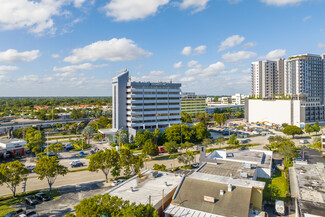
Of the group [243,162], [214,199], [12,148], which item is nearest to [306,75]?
[243,162]

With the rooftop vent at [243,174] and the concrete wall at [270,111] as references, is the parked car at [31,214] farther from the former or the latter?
the concrete wall at [270,111]

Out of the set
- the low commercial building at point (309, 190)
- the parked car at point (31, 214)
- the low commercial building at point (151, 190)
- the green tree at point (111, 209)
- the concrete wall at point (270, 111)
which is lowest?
the parked car at point (31, 214)

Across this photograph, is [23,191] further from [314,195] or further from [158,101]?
[158,101]

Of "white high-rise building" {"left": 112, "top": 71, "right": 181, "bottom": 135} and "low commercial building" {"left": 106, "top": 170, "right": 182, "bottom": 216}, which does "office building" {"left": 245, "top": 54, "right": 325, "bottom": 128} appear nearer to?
"white high-rise building" {"left": 112, "top": 71, "right": 181, "bottom": 135}

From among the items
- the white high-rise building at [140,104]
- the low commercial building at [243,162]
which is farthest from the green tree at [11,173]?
the white high-rise building at [140,104]

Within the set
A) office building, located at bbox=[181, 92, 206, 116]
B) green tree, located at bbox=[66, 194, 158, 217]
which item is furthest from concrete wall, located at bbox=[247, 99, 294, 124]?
green tree, located at bbox=[66, 194, 158, 217]
